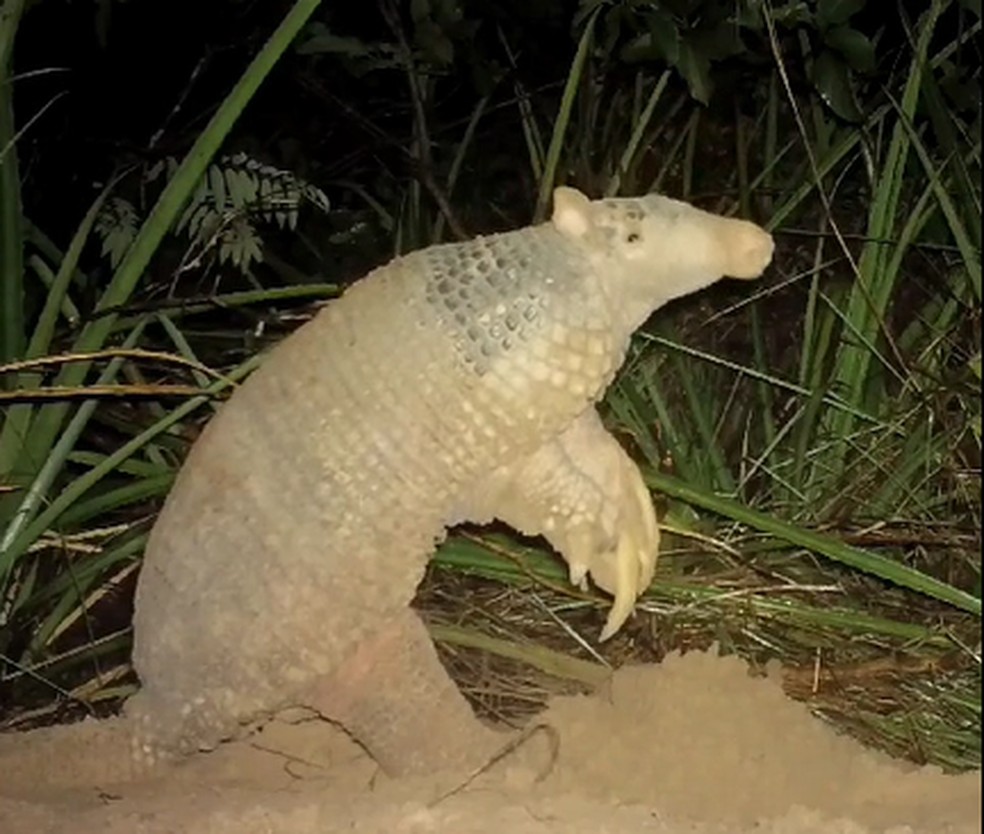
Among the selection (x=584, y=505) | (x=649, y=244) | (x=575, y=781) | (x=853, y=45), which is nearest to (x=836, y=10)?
(x=853, y=45)

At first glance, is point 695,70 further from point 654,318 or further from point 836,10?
point 654,318

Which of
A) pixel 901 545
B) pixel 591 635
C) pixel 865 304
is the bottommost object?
pixel 591 635

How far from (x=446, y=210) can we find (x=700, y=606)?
537mm

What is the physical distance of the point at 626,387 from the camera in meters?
1.58

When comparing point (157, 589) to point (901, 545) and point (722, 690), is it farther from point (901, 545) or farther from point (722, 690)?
point (901, 545)

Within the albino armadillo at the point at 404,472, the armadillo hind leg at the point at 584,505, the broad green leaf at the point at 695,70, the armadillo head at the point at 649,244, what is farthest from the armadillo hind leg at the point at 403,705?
the broad green leaf at the point at 695,70

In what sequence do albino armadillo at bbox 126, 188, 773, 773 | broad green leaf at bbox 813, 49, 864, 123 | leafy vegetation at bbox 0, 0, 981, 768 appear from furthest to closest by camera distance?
broad green leaf at bbox 813, 49, 864, 123, leafy vegetation at bbox 0, 0, 981, 768, albino armadillo at bbox 126, 188, 773, 773

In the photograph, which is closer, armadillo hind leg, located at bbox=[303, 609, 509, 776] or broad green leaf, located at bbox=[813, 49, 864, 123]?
armadillo hind leg, located at bbox=[303, 609, 509, 776]

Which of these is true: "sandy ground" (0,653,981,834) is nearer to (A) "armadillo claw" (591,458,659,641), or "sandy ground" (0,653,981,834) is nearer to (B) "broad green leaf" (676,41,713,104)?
(A) "armadillo claw" (591,458,659,641)

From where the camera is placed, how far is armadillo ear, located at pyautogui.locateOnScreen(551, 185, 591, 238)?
1.15m

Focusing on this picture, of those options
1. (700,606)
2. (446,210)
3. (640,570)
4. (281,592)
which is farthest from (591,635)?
(446,210)

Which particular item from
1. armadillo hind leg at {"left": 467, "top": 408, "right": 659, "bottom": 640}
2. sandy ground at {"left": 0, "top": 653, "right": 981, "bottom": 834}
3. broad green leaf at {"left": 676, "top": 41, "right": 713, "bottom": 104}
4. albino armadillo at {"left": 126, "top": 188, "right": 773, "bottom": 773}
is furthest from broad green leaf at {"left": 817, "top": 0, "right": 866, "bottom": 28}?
sandy ground at {"left": 0, "top": 653, "right": 981, "bottom": 834}

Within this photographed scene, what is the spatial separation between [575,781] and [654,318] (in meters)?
0.55

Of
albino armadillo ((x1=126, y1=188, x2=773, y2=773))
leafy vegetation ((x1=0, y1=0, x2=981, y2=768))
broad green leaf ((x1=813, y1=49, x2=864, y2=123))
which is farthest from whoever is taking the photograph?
broad green leaf ((x1=813, y1=49, x2=864, y2=123))
